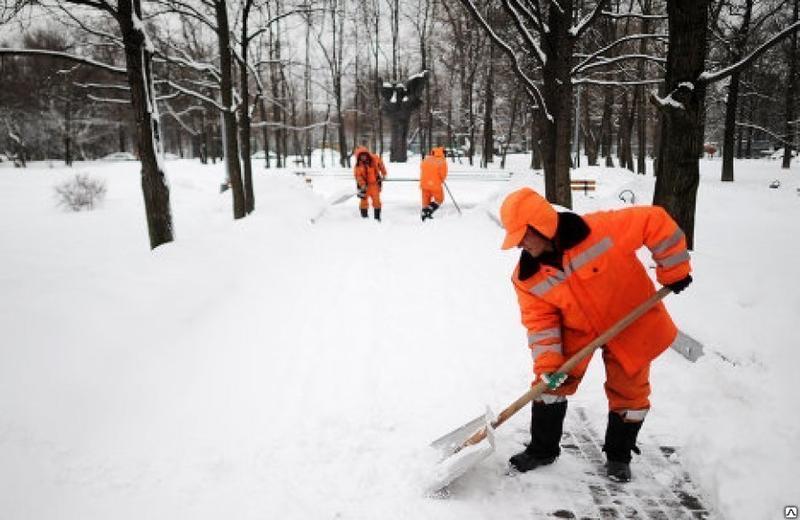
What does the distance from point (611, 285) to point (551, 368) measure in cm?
56

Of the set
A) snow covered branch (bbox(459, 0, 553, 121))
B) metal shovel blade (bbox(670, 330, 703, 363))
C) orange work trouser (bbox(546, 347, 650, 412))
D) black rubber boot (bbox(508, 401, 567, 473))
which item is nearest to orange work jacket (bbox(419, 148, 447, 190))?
snow covered branch (bbox(459, 0, 553, 121))

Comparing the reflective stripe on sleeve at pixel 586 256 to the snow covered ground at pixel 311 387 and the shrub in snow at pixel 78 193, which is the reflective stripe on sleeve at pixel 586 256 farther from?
the shrub in snow at pixel 78 193

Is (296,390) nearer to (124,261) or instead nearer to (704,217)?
(124,261)

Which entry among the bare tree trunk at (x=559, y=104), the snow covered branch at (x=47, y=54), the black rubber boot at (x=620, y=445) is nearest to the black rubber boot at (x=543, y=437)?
the black rubber boot at (x=620, y=445)

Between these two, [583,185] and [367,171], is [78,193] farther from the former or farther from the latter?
[583,185]

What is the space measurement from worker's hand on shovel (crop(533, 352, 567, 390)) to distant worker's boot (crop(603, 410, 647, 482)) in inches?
18.0

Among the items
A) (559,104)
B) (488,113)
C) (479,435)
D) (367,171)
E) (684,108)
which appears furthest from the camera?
(488,113)

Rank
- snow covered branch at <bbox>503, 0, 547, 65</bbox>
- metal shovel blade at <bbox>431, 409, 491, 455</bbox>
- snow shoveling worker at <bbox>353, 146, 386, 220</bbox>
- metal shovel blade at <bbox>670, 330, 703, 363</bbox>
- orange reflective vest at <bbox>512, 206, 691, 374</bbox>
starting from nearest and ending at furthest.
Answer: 1. orange reflective vest at <bbox>512, 206, 691, 374</bbox>
2. metal shovel blade at <bbox>431, 409, 491, 455</bbox>
3. metal shovel blade at <bbox>670, 330, 703, 363</bbox>
4. snow covered branch at <bbox>503, 0, 547, 65</bbox>
5. snow shoveling worker at <bbox>353, 146, 386, 220</bbox>

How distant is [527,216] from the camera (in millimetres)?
2646

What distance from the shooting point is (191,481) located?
3.25 m

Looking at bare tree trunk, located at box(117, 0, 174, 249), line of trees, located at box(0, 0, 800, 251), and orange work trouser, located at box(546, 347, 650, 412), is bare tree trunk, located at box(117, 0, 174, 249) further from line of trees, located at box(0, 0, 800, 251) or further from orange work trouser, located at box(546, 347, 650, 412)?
orange work trouser, located at box(546, 347, 650, 412)

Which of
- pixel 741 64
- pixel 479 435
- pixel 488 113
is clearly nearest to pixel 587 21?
pixel 741 64

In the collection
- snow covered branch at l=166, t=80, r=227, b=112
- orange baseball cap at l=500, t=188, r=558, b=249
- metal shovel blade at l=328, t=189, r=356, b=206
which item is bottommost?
metal shovel blade at l=328, t=189, r=356, b=206

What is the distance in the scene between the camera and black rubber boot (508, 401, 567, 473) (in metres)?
3.19
